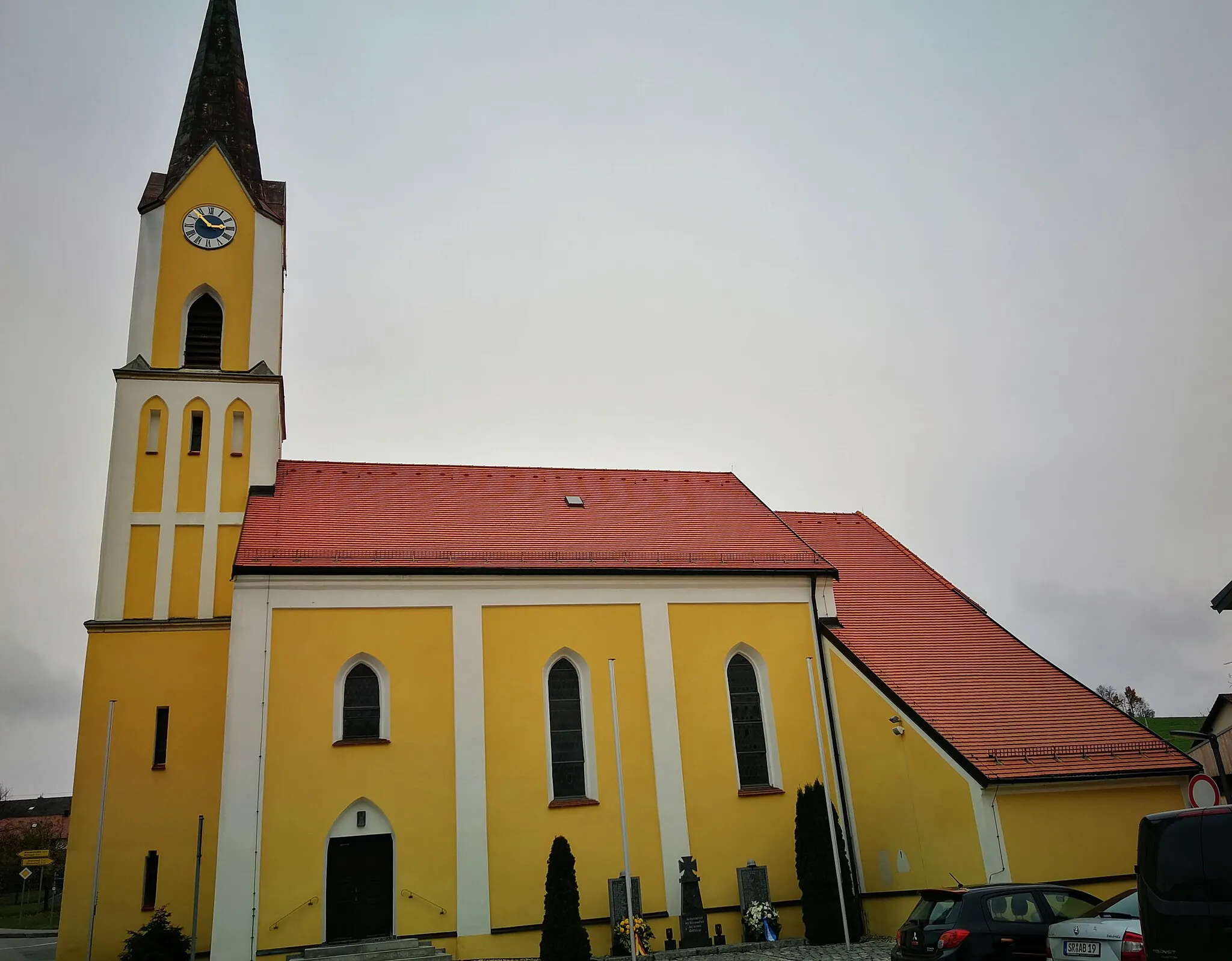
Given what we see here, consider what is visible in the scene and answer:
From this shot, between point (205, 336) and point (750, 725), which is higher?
point (205, 336)

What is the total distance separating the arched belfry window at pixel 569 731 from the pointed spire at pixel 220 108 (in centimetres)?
1394

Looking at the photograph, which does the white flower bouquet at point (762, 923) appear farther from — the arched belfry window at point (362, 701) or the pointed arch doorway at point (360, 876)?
the arched belfry window at point (362, 701)

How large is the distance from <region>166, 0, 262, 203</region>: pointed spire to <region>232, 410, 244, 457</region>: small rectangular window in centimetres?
581

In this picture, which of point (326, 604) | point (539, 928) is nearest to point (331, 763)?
point (326, 604)

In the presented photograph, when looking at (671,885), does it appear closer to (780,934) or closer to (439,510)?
(780,934)

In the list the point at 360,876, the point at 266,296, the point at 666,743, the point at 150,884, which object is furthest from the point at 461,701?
the point at 266,296

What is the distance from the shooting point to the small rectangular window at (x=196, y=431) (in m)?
21.6

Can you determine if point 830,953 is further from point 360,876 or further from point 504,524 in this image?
point 504,524

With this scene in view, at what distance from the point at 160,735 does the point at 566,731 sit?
789cm

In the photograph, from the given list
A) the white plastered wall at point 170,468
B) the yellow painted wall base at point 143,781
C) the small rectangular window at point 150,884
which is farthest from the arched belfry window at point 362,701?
the small rectangular window at point 150,884

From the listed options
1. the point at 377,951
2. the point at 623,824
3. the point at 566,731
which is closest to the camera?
the point at 377,951

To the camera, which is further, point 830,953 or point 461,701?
point 461,701

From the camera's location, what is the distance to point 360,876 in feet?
57.3

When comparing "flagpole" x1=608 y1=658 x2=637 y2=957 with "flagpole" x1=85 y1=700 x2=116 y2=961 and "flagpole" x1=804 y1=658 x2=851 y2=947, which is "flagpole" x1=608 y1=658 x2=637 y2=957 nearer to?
"flagpole" x1=804 y1=658 x2=851 y2=947
